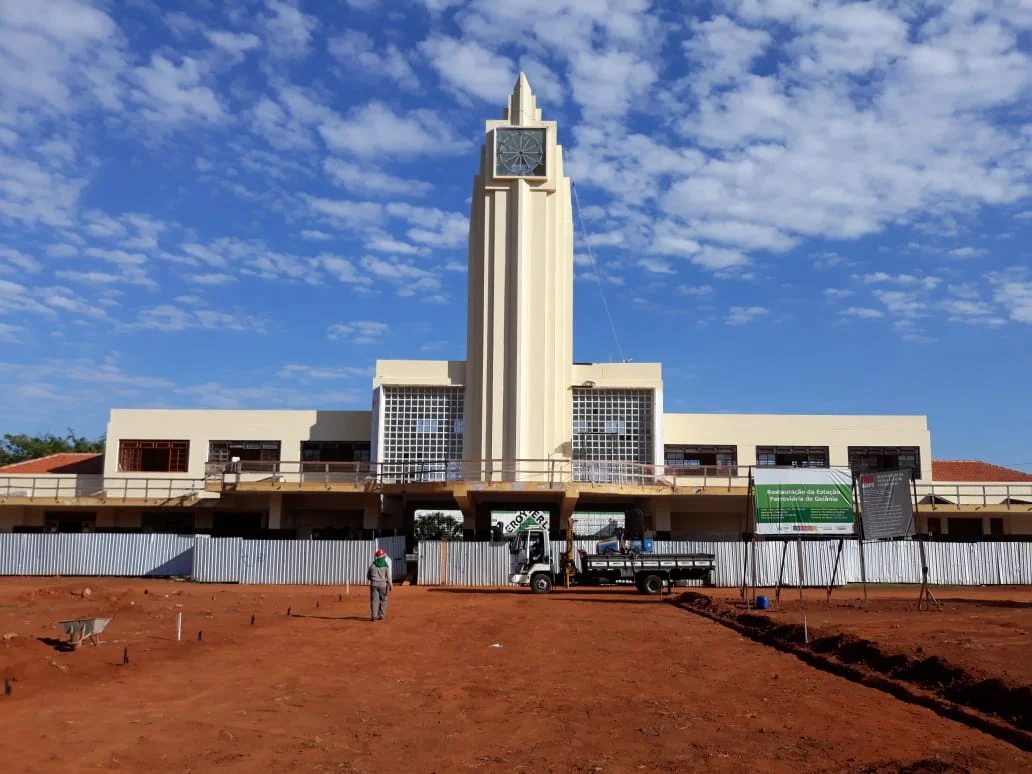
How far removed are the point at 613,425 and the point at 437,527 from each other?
9.45m

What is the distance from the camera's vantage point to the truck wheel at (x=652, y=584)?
96.5 feet

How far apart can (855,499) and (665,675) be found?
41.3 feet

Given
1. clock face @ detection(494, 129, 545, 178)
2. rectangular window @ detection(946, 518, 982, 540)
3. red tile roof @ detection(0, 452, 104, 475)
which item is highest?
clock face @ detection(494, 129, 545, 178)

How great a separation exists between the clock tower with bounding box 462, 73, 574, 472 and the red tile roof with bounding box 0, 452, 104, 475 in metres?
21.4

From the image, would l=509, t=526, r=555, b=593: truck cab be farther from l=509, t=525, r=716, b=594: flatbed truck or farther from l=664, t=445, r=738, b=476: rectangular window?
l=664, t=445, r=738, b=476: rectangular window

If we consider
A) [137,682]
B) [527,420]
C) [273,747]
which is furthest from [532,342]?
[273,747]

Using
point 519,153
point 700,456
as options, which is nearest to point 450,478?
point 700,456

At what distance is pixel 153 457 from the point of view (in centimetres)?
4541

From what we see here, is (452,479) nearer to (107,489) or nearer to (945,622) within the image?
(107,489)

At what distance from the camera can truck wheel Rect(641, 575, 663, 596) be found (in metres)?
29.4

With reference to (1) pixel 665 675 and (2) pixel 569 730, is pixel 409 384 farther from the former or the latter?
(2) pixel 569 730

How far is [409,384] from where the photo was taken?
4294 cm

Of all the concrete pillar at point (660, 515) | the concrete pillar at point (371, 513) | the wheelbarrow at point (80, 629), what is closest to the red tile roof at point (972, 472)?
the concrete pillar at point (660, 515)

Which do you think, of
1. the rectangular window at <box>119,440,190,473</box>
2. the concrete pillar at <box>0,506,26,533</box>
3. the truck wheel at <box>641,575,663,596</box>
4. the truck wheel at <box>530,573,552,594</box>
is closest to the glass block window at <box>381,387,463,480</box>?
the rectangular window at <box>119,440,190,473</box>
